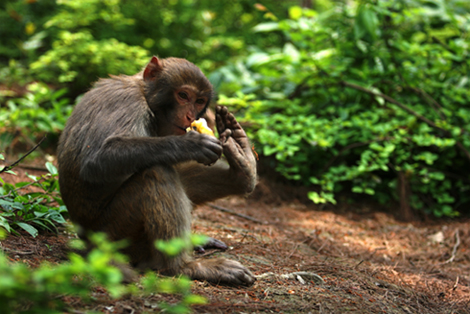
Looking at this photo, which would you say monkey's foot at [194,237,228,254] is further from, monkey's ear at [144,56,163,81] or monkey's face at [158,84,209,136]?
monkey's ear at [144,56,163,81]

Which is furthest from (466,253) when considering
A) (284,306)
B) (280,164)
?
(284,306)

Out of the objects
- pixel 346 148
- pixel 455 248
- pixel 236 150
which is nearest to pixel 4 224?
pixel 236 150

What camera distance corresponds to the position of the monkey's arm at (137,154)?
3.01m

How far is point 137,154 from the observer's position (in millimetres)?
3012

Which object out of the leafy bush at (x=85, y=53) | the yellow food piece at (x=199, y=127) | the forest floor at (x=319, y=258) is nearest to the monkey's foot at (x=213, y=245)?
the forest floor at (x=319, y=258)

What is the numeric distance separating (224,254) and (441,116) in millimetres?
4469

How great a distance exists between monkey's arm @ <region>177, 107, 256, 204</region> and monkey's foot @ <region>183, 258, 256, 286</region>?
0.80 meters

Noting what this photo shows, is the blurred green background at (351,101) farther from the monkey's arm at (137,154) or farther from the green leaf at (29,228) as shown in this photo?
the green leaf at (29,228)

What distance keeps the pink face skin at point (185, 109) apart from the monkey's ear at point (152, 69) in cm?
28

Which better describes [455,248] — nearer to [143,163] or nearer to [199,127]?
[199,127]

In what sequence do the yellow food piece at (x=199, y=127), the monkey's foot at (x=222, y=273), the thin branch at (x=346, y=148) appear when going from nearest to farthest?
the monkey's foot at (x=222, y=273) → the yellow food piece at (x=199, y=127) → the thin branch at (x=346, y=148)

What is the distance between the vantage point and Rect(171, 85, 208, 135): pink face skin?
12.1 ft

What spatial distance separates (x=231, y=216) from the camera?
17.9 ft

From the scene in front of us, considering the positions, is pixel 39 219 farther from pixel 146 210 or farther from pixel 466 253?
pixel 466 253
